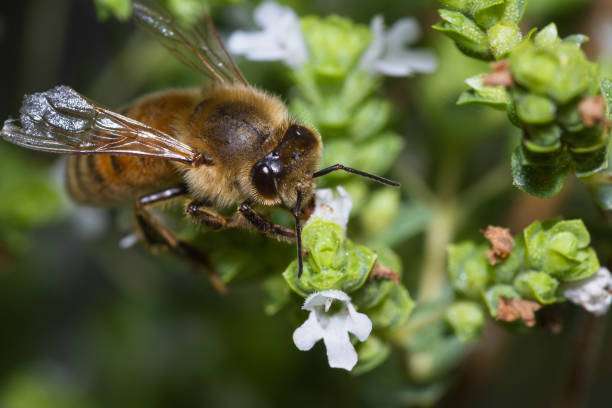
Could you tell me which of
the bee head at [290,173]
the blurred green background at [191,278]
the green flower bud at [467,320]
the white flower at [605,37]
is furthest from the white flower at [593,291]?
the white flower at [605,37]

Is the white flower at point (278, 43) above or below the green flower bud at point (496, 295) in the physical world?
above

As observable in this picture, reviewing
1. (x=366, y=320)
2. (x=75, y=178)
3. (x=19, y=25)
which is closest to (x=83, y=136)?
(x=75, y=178)

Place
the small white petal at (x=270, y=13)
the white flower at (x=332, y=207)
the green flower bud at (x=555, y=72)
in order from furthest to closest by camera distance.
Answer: the small white petal at (x=270, y=13), the white flower at (x=332, y=207), the green flower bud at (x=555, y=72)

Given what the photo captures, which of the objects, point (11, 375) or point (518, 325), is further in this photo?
point (11, 375)

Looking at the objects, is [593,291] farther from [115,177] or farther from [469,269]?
[115,177]

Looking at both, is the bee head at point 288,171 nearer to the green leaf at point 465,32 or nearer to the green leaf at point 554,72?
the green leaf at point 465,32

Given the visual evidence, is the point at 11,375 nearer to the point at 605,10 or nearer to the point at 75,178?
the point at 75,178

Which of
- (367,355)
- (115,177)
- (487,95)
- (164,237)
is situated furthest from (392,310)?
(115,177)

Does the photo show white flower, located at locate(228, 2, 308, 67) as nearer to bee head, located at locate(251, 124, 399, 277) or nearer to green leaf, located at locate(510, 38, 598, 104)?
bee head, located at locate(251, 124, 399, 277)
